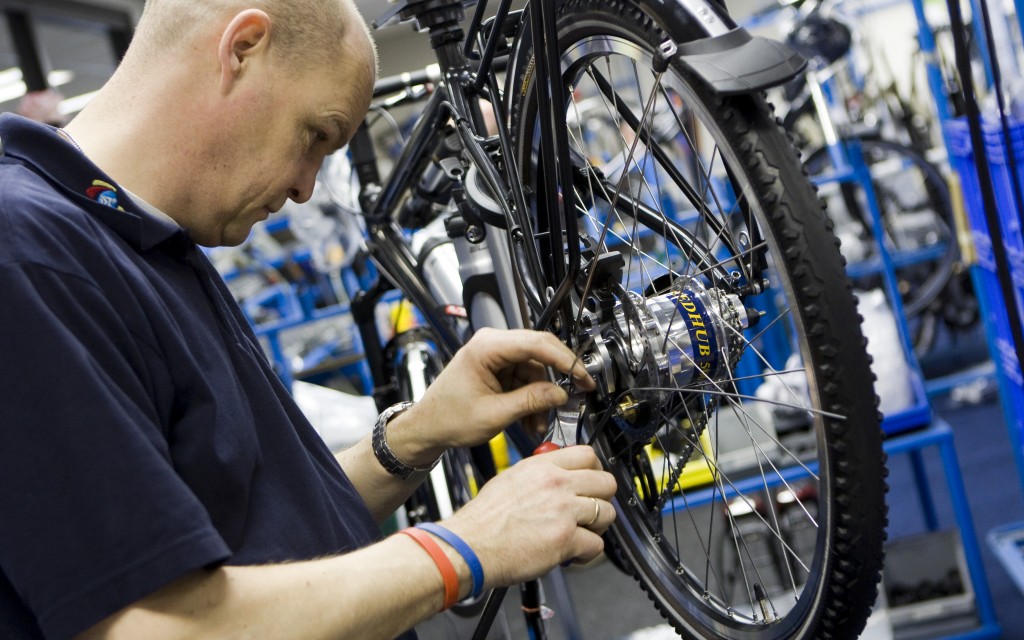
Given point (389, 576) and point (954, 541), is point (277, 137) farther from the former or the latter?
point (954, 541)

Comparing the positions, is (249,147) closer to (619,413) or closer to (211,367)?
(211,367)

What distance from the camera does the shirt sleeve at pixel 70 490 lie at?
25.9 inches

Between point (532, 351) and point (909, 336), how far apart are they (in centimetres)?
286

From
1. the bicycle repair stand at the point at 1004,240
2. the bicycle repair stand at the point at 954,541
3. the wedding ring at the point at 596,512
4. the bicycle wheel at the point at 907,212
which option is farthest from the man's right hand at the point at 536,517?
the bicycle wheel at the point at 907,212

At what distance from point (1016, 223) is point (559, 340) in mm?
1240

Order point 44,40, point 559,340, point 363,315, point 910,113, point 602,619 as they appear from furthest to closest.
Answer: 1. point 44,40
2. point 910,113
3. point 602,619
4. point 363,315
5. point 559,340

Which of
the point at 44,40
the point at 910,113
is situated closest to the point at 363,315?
the point at 910,113

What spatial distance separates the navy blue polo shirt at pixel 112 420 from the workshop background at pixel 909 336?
2.28ft

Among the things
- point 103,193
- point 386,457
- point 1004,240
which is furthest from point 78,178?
point 1004,240

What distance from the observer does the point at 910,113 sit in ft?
17.5

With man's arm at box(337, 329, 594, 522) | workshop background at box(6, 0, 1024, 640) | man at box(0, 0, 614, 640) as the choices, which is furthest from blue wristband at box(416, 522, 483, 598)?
workshop background at box(6, 0, 1024, 640)

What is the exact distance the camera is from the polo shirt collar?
2.64 ft

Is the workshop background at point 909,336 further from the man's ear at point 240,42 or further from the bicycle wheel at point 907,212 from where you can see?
the man's ear at point 240,42

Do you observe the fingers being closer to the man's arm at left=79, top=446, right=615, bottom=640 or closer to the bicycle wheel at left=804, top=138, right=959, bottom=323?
the man's arm at left=79, top=446, right=615, bottom=640
